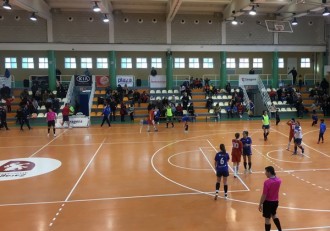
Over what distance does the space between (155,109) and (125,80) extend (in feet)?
28.8

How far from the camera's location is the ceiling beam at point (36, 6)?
74.9ft

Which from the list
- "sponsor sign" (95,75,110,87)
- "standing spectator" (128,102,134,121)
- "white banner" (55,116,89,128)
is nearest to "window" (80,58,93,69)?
"sponsor sign" (95,75,110,87)

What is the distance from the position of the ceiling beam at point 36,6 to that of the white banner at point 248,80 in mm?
19002

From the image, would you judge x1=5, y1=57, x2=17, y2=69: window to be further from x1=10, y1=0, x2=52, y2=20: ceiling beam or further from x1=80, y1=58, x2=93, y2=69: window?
x1=80, y1=58, x2=93, y2=69: window

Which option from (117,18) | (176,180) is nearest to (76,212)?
(176,180)

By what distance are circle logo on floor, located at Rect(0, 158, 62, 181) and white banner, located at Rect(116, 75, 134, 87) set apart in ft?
61.8

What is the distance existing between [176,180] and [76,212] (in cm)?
380

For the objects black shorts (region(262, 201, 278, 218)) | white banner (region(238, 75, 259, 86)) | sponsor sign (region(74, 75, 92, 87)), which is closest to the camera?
black shorts (region(262, 201, 278, 218))

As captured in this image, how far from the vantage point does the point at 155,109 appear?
25.1 meters

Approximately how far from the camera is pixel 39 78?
32.8 meters

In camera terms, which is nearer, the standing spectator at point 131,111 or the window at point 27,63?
the standing spectator at point 131,111

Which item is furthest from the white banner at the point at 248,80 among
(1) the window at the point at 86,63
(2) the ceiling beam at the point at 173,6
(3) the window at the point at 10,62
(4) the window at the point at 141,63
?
(3) the window at the point at 10,62

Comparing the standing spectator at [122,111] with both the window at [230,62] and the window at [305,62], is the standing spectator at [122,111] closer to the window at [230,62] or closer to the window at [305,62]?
the window at [230,62]

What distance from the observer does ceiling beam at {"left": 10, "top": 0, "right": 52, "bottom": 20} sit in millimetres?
22817
